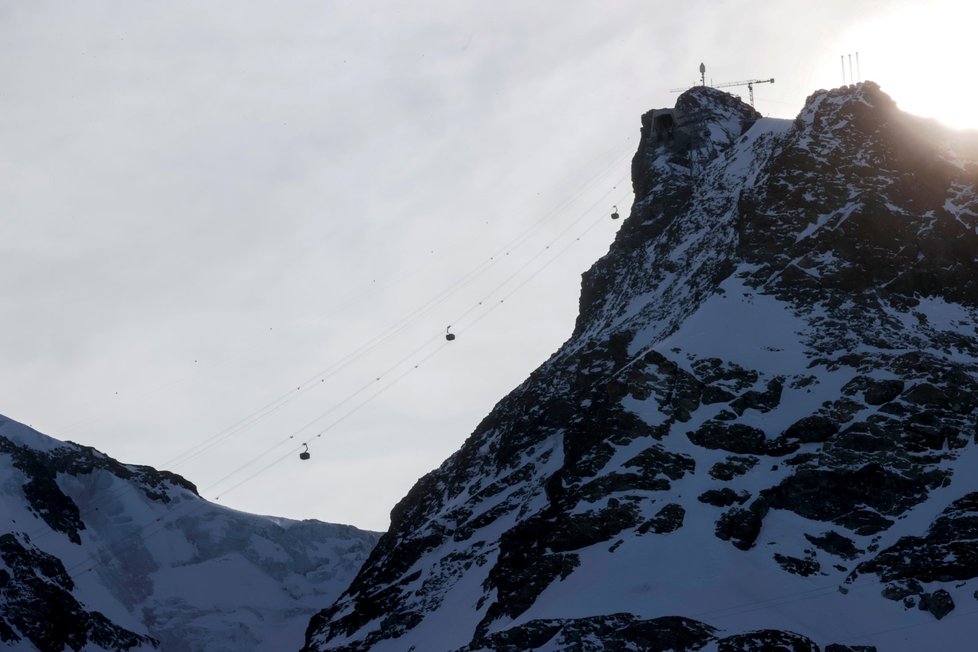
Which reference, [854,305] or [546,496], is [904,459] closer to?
[854,305]

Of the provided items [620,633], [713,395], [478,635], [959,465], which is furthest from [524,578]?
[959,465]

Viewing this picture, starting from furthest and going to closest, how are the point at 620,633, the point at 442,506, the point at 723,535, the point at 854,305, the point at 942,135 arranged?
the point at 442,506
the point at 942,135
the point at 854,305
the point at 723,535
the point at 620,633

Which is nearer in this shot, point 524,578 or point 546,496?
point 524,578

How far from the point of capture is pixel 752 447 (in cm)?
10512

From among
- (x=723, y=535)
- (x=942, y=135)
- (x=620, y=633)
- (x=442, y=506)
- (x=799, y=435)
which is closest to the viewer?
(x=620, y=633)

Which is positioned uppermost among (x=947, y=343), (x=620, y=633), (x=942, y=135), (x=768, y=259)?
(x=942, y=135)

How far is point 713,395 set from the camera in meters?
109

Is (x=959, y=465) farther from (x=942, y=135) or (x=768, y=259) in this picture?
(x=942, y=135)

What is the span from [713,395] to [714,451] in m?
5.34

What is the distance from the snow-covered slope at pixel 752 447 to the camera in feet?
297

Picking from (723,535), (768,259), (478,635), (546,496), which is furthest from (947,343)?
(478,635)

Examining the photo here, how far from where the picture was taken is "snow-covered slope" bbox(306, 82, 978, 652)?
90.5m

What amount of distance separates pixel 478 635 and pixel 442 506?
3762cm

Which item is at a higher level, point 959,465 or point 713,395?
point 713,395
